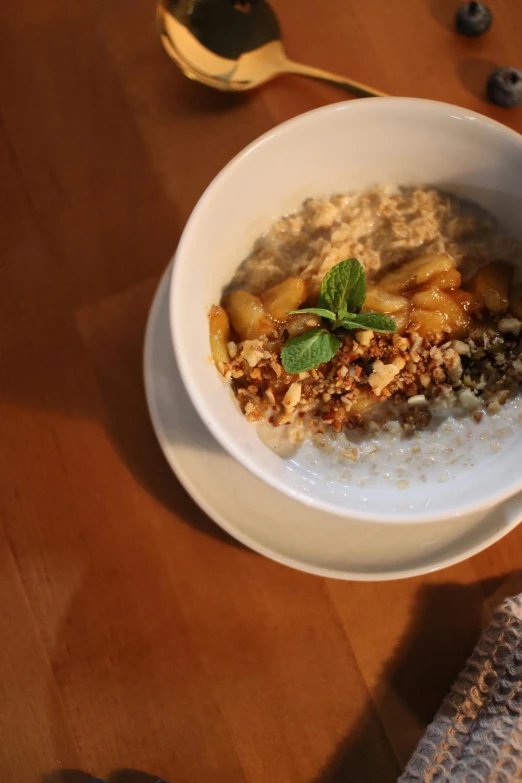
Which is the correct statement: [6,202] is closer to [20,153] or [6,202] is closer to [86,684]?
[20,153]

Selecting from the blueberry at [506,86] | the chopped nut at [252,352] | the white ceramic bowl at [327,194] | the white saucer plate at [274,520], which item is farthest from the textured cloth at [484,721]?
the blueberry at [506,86]

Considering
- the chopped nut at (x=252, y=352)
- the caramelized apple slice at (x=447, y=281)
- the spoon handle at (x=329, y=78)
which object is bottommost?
the chopped nut at (x=252, y=352)

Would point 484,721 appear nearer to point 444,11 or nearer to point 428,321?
point 428,321

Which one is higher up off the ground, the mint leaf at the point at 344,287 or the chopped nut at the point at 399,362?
the mint leaf at the point at 344,287

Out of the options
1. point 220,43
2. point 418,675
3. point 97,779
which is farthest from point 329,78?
point 97,779

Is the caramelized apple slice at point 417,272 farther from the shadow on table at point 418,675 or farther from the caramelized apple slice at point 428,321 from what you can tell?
the shadow on table at point 418,675

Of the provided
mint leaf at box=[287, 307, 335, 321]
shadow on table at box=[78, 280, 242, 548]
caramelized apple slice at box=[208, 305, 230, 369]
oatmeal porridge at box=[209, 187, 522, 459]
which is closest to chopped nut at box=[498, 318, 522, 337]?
oatmeal porridge at box=[209, 187, 522, 459]
